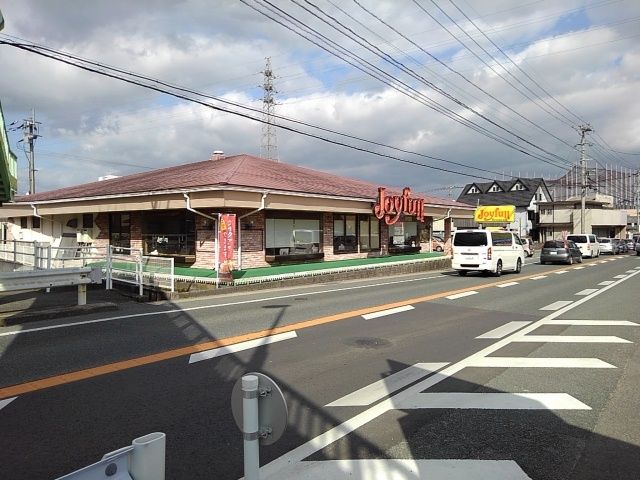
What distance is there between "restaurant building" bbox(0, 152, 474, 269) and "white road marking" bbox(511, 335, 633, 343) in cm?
1104

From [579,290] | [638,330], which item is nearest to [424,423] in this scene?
[638,330]

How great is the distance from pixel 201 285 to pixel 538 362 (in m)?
12.0

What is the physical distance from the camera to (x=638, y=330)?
9.37 meters

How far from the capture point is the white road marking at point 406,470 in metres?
3.56

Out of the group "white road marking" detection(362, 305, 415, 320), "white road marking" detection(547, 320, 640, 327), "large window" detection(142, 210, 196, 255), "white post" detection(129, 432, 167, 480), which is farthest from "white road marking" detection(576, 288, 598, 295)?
"white post" detection(129, 432, 167, 480)

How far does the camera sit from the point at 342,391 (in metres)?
5.61

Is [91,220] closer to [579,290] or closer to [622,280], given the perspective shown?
[579,290]

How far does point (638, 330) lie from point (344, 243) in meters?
15.6

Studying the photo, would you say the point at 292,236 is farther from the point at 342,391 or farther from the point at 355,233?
the point at 342,391

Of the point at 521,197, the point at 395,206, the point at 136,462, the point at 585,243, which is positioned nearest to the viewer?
the point at 136,462

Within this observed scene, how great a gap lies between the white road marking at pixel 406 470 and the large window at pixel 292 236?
16.2 meters

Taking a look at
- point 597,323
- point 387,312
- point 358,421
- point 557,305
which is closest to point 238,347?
point 358,421

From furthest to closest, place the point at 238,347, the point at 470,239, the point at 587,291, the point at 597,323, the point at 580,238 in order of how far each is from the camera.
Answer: the point at 580,238
the point at 470,239
the point at 587,291
the point at 597,323
the point at 238,347

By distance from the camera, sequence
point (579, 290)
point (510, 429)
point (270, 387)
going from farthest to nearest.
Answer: point (579, 290)
point (510, 429)
point (270, 387)
